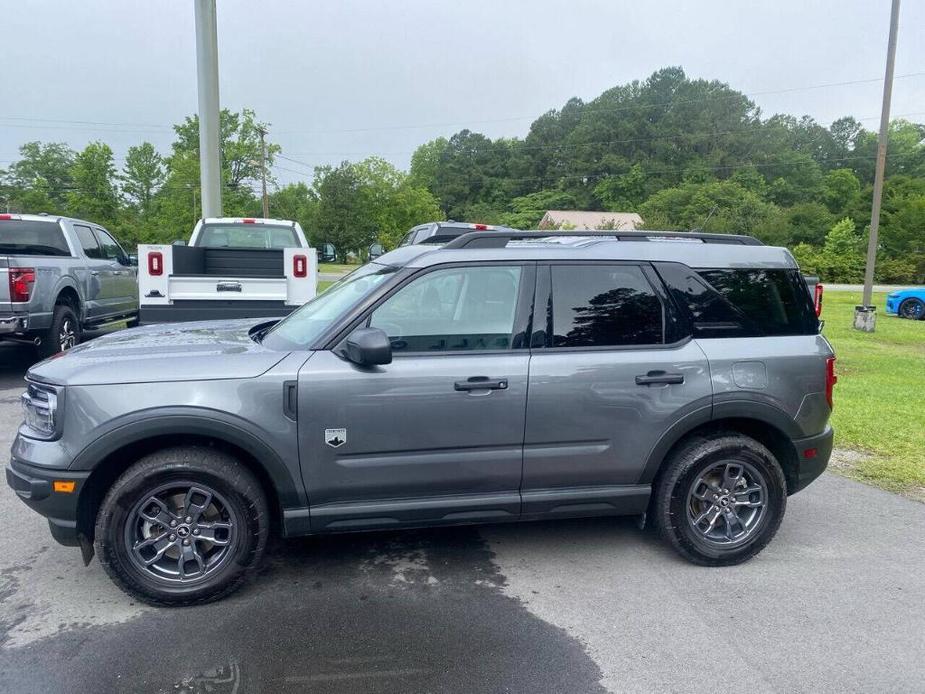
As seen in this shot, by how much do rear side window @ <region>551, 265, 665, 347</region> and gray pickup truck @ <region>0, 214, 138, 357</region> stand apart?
709cm

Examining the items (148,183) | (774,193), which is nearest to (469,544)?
(148,183)

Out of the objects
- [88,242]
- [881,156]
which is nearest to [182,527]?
[88,242]

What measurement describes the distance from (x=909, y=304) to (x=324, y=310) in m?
21.1

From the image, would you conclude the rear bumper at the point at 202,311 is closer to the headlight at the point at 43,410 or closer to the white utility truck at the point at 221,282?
the white utility truck at the point at 221,282

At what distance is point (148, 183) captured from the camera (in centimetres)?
5175

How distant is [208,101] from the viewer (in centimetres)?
1343

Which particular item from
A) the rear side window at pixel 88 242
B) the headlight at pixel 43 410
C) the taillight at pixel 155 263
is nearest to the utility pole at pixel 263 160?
the rear side window at pixel 88 242

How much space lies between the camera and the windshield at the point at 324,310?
3561 millimetres

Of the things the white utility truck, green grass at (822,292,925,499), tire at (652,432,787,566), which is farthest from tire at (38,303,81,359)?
green grass at (822,292,925,499)

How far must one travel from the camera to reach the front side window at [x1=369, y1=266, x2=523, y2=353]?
11.4 ft

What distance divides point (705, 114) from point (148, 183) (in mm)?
72005

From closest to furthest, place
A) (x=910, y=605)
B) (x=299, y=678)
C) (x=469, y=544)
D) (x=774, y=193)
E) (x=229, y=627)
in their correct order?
1. (x=299, y=678)
2. (x=229, y=627)
3. (x=910, y=605)
4. (x=469, y=544)
5. (x=774, y=193)

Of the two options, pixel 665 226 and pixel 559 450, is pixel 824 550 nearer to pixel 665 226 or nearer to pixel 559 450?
pixel 559 450

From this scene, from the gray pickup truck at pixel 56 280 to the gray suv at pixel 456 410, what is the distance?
16.4 feet
